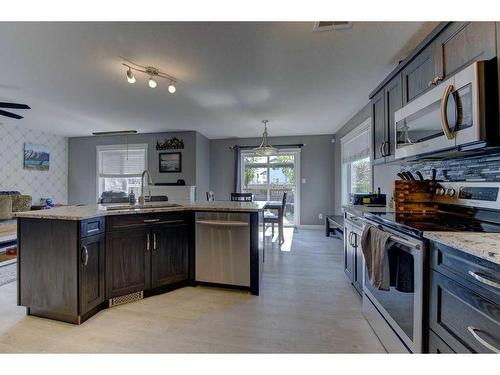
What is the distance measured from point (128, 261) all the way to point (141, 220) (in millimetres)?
389

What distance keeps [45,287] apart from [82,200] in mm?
5546

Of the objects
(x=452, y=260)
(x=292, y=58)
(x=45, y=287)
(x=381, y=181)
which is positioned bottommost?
(x=45, y=287)

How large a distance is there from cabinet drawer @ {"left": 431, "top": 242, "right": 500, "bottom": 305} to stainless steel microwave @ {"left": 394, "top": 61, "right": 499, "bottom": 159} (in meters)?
0.60

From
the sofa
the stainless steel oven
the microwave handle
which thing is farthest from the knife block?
the sofa

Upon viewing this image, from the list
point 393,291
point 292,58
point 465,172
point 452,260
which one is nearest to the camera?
point 452,260

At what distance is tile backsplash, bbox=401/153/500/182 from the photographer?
1.39 m

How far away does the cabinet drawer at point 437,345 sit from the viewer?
3.25 feet

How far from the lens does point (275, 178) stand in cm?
634

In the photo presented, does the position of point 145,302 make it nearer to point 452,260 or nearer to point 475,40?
point 452,260

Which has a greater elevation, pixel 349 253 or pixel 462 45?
pixel 462 45

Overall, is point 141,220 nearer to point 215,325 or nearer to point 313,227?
point 215,325

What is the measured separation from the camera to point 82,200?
6434 millimetres

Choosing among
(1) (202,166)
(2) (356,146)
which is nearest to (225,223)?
(2) (356,146)
